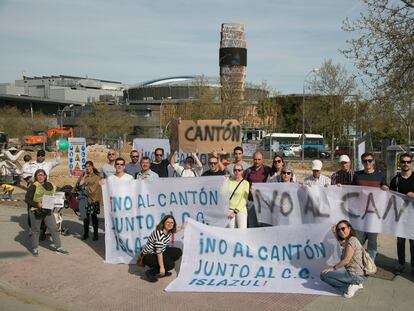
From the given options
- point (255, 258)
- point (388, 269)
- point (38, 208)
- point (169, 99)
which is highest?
point (169, 99)

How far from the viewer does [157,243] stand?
→ 6.67 m

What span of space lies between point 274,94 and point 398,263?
38.2m

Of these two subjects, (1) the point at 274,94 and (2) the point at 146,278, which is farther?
(1) the point at 274,94

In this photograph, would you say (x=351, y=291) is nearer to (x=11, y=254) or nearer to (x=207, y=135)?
(x=207, y=135)

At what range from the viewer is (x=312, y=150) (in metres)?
49.0

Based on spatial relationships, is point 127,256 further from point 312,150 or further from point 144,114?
point 144,114

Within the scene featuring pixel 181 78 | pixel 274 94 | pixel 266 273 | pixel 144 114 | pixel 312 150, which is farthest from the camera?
pixel 181 78

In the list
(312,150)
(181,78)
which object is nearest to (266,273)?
(312,150)

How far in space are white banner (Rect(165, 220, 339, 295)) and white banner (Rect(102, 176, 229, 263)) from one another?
2.57 feet

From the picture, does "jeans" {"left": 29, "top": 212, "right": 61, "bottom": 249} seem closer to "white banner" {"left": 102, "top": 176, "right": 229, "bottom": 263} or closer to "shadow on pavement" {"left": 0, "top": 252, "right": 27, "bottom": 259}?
"shadow on pavement" {"left": 0, "top": 252, "right": 27, "bottom": 259}

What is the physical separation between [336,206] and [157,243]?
2616 mm

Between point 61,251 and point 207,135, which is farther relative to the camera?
point 207,135

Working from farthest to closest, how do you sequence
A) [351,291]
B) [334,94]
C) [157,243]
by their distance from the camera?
[334,94]
[157,243]
[351,291]

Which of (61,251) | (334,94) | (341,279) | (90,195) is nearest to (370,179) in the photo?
(341,279)
